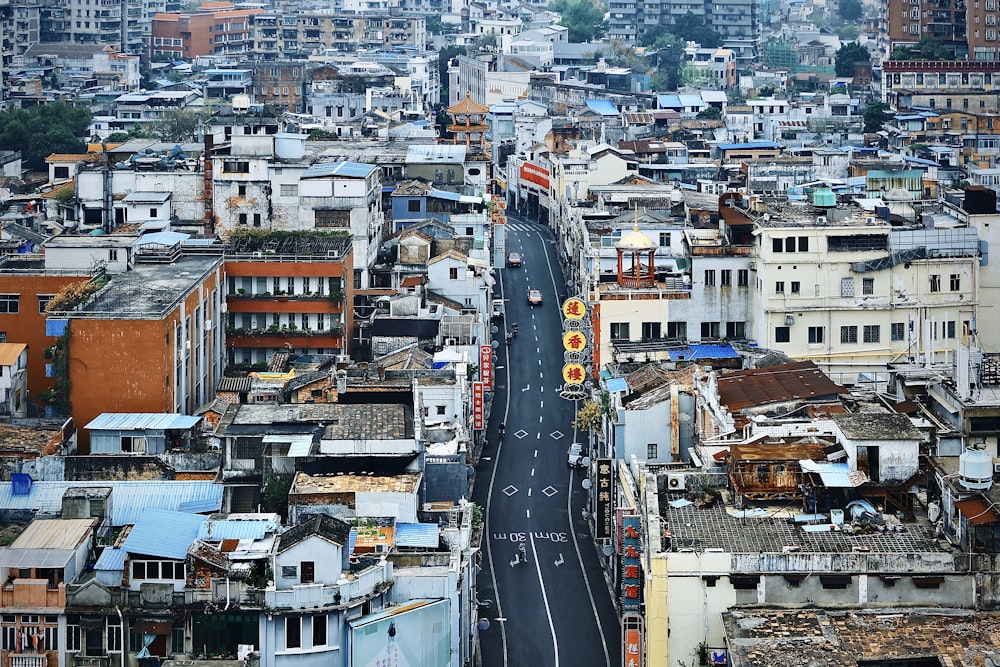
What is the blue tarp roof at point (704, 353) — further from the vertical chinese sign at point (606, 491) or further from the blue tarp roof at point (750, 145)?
the blue tarp roof at point (750, 145)

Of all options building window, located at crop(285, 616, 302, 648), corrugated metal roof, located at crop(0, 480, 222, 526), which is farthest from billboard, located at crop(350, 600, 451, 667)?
corrugated metal roof, located at crop(0, 480, 222, 526)

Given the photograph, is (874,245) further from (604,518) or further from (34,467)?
(34,467)

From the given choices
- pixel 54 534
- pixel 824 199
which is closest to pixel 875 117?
pixel 824 199

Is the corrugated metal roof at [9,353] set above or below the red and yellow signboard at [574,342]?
above

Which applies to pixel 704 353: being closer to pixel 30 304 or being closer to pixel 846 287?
pixel 846 287

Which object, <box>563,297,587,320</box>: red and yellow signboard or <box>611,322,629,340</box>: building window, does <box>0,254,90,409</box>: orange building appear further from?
<box>611,322,629,340</box>: building window

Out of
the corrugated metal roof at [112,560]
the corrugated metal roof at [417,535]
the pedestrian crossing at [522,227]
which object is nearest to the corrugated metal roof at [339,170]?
the pedestrian crossing at [522,227]
